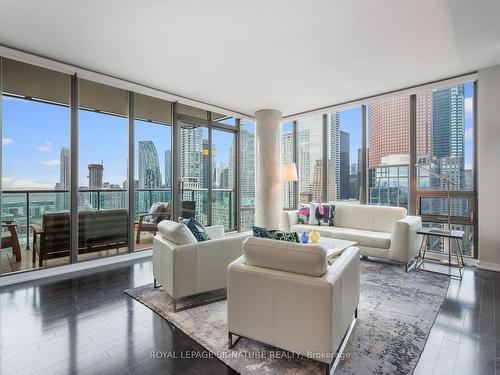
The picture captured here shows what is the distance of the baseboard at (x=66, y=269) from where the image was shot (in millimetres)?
3149

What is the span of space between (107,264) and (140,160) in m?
1.68

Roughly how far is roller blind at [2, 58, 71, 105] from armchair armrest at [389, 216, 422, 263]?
191 inches

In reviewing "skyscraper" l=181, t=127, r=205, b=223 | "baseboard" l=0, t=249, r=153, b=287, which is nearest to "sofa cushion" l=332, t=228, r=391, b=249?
"skyscraper" l=181, t=127, r=205, b=223

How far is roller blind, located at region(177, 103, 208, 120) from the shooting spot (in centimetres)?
495

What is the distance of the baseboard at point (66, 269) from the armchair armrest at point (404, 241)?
146 inches

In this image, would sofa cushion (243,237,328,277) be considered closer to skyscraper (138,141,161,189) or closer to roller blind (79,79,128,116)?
skyscraper (138,141,161,189)

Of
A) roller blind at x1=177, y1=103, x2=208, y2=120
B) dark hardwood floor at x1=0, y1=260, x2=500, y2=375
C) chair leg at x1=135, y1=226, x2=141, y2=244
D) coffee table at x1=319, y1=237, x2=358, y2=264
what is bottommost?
dark hardwood floor at x1=0, y1=260, x2=500, y2=375

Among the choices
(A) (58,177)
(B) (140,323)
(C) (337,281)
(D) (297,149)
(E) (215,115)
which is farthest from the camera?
(D) (297,149)

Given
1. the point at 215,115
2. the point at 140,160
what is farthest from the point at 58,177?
the point at 215,115

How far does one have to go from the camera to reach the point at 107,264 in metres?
3.86

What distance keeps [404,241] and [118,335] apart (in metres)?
3.39

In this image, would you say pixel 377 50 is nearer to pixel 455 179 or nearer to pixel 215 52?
pixel 215 52

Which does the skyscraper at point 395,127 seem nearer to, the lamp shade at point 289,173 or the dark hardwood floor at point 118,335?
the lamp shade at point 289,173

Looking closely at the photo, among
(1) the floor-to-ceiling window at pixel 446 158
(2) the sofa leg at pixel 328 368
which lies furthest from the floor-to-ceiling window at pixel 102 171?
(1) the floor-to-ceiling window at pixel 446 158
